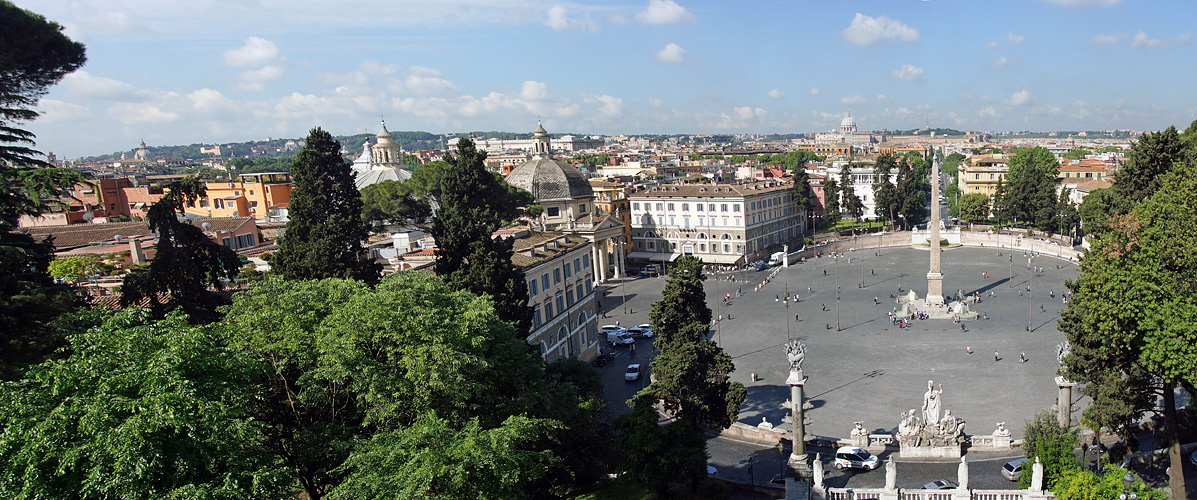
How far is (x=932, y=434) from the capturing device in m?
24.9

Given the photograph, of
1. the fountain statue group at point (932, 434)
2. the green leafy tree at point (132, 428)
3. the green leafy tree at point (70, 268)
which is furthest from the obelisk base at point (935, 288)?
the green leafy tree at point (70, 268)

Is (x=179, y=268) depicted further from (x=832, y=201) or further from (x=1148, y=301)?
(x=832, y=201)

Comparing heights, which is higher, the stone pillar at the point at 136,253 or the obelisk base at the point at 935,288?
the stone pillar at the point at 136,253

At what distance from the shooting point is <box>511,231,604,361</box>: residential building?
34.8 metres

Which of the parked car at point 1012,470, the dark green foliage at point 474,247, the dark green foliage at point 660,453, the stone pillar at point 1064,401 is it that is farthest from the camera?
the dark green foliage at point 474,247

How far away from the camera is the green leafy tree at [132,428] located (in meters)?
9.68

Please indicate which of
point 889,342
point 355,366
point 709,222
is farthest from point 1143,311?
point 709,222

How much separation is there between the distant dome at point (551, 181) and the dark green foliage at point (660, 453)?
47.6 meters

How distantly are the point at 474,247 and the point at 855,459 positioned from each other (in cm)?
1590

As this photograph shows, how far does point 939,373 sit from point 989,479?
1338cm

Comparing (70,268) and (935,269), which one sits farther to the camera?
(935,269)

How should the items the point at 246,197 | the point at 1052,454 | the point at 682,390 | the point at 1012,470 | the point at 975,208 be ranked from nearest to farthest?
the point at 1052,454
the point at 1012,470
the point at 682,390
the point at 246,197
the point at 975,208

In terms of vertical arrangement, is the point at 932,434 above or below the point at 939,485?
above

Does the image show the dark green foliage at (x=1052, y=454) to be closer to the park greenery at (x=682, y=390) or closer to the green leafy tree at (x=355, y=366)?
the park greenery at (x=682, y=390)
